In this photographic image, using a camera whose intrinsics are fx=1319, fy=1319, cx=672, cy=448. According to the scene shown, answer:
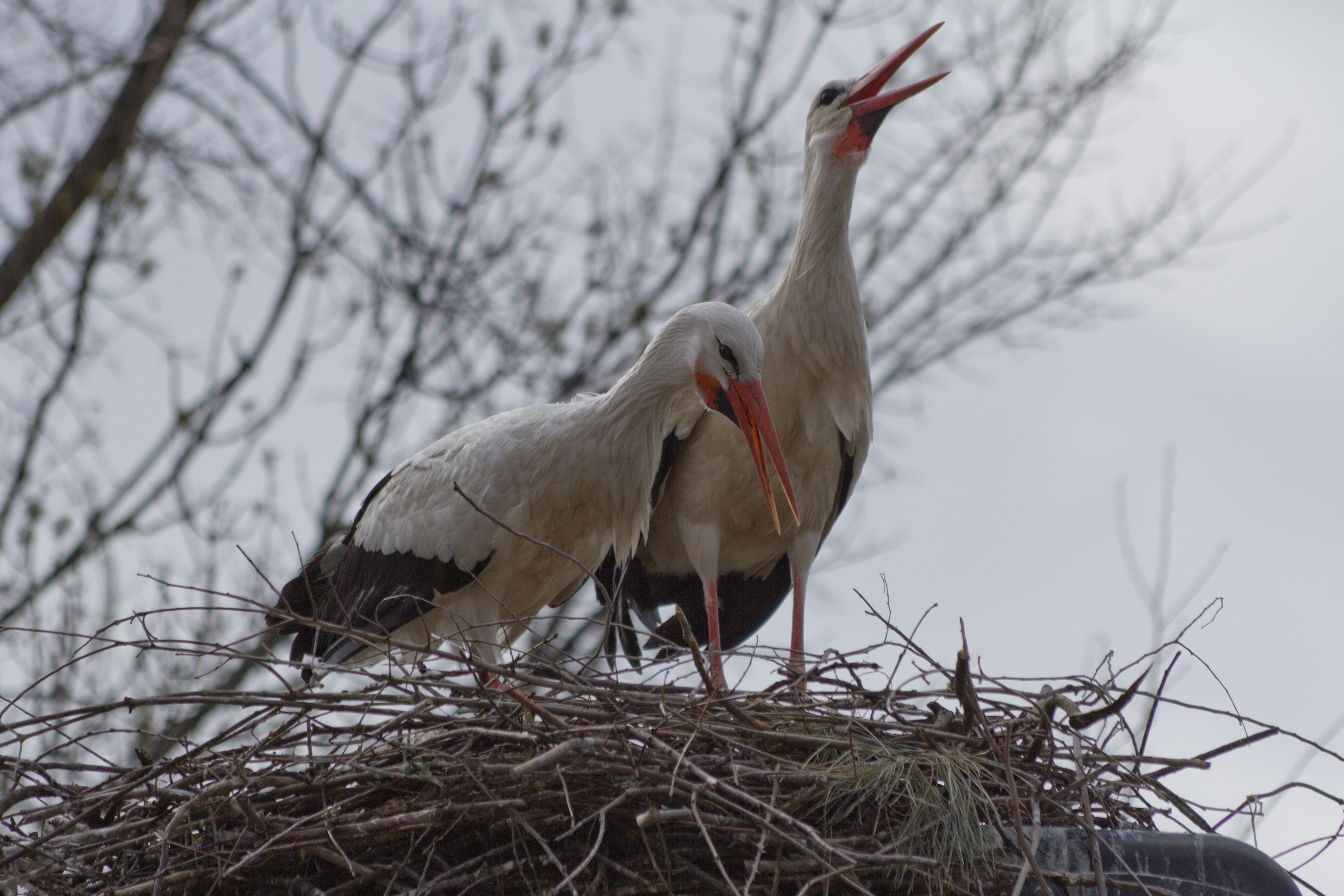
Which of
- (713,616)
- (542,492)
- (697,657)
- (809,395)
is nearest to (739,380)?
(809,395)

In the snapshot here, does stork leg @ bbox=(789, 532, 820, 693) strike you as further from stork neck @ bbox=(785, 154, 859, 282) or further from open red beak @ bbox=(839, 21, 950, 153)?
open red beak @ bbox=(839, 21, 950, 153)

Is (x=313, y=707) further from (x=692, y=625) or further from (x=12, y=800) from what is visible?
(x=692, y=625)

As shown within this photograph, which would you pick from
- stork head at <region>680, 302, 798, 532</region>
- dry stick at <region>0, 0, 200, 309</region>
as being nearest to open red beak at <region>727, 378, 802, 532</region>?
stork head at <region>680, 302, 798, 532</region>

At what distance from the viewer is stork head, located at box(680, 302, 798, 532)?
394 centimetres

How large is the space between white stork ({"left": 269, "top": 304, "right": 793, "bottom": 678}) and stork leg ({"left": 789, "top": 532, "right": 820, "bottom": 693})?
0.48m

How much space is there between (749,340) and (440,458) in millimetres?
1226

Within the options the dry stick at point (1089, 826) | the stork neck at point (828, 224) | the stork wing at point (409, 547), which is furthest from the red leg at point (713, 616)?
the dry stick at point (1089, 826)

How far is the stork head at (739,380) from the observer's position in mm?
3941

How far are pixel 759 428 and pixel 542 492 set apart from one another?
2.43 ft

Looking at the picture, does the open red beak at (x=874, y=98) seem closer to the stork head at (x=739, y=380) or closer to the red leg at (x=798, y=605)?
the stork head at (x=739, y=380)

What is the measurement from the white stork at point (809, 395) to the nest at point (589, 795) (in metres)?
1.31

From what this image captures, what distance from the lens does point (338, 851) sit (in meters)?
2.81

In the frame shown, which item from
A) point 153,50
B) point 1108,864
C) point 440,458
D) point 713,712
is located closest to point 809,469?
point 440,458

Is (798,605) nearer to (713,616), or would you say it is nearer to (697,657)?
(713,616)
